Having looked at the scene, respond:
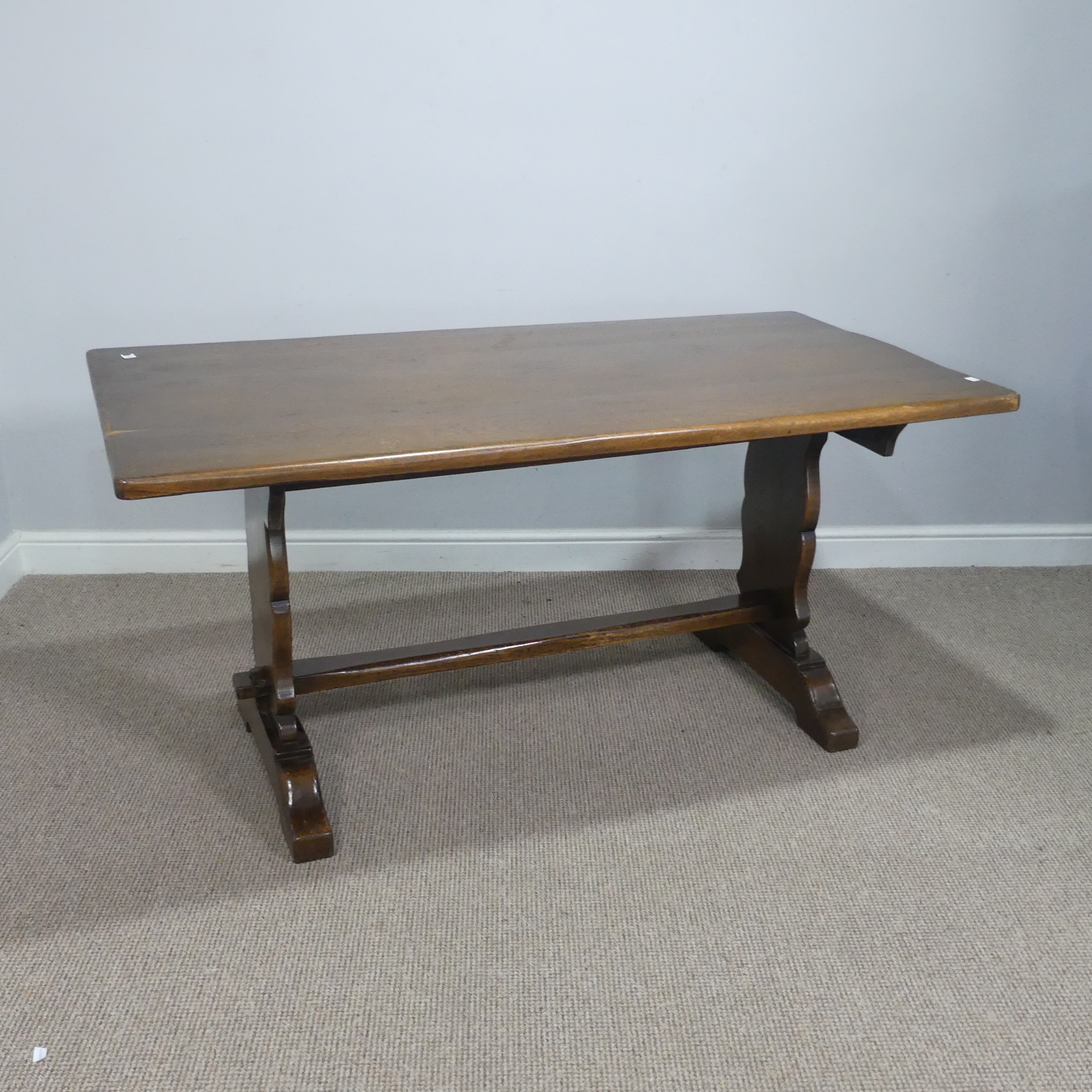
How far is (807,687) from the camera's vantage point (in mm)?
2023

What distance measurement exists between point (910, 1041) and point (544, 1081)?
1.55ft

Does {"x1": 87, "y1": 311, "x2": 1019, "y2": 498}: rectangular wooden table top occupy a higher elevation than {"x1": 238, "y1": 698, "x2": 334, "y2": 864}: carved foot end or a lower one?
higher

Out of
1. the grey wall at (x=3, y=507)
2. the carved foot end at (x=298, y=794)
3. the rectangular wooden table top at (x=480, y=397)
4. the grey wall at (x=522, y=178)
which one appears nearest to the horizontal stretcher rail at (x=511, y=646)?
the carved foot end at (x=298, y=794)

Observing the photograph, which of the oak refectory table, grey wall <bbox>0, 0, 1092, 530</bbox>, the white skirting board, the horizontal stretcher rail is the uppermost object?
grey wall <bbox>0, 0, 1092, 530</bbox>

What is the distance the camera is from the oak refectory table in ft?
4.74

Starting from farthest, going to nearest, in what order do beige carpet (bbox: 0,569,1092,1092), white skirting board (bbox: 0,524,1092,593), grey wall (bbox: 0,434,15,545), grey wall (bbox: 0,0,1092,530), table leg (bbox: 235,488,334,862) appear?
white skirting board (bbox: 0,524,1092,593) → grey wall (bbox: 0,434,15,545) → grey wall (bbox: 0,0,1092,530) → table leg (bbox: 235,488,334,862) → beige carpet (bbox: 0,569,1092,1092)

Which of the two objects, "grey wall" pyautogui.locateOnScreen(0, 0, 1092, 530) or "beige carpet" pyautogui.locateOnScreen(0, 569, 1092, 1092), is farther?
"grey wall" pyautogui.locateOnScreen(0, 0, 1092, 530)

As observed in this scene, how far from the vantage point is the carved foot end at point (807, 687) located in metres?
1.99

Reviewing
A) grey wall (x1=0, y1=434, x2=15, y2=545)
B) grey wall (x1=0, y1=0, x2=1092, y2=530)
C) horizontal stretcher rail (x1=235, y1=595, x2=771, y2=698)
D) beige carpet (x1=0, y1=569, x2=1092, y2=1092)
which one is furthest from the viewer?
grey wall (x1=0, y1=434, x2=15, y2=545)

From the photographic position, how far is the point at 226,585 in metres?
2.64

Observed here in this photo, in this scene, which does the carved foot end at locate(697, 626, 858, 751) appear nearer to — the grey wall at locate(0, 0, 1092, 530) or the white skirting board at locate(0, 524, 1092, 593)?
the white skirting board at locate(0, 524, 1092, 593)

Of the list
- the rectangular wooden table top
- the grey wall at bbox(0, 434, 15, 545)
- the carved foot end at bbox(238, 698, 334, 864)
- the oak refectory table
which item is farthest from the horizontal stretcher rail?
the grey wall at bbox(0, 434, 15, 545)

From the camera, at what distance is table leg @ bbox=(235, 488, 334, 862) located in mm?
1662

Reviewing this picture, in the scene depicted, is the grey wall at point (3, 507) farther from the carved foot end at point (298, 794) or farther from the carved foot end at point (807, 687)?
the carved foot end at point (807, 687)
